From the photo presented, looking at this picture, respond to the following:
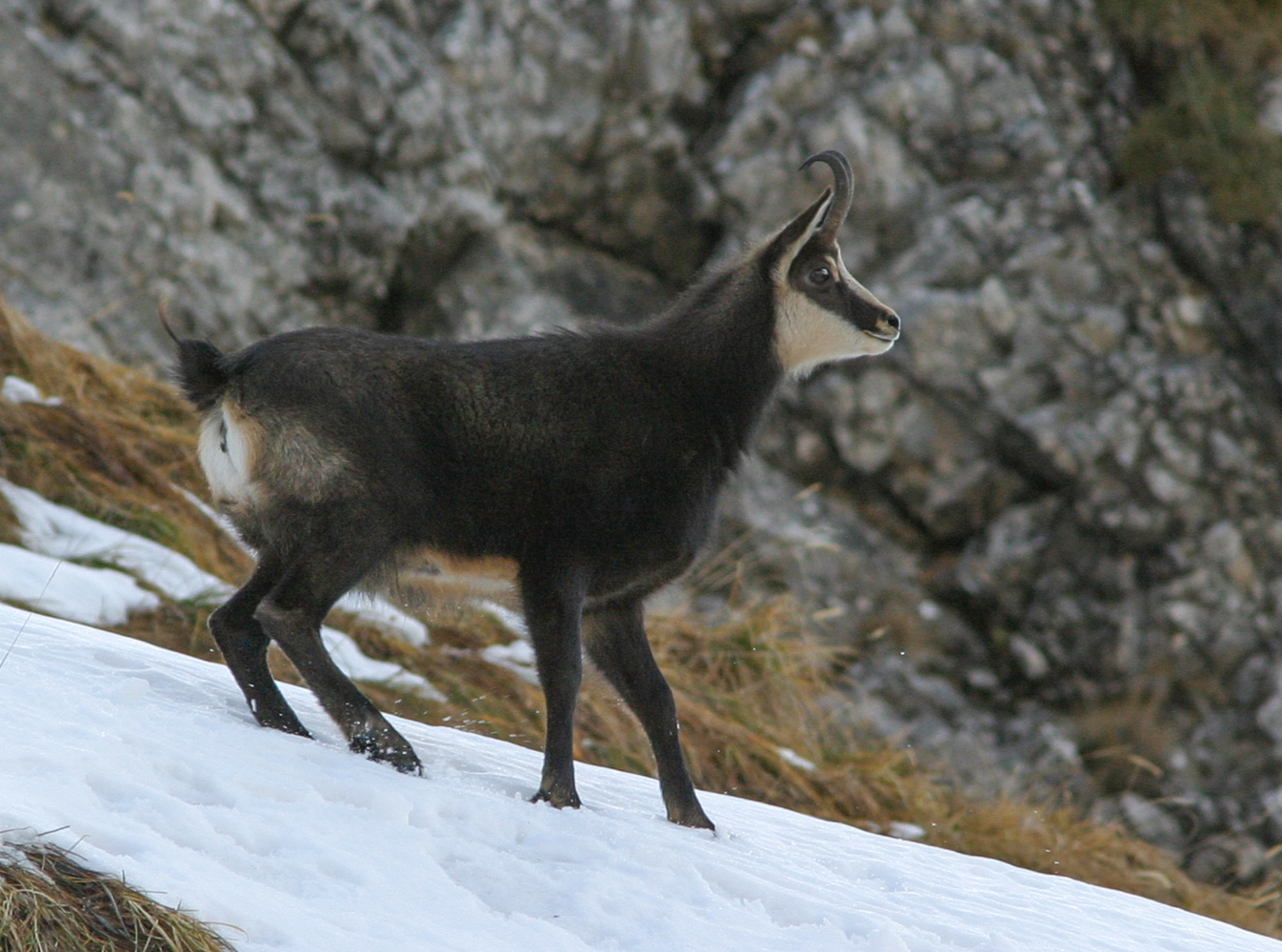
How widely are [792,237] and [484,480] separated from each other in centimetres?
131

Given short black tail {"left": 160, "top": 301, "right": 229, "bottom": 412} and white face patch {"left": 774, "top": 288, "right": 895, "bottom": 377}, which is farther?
white face patch {"left": 774, "top": 288, "right": 895, "bottom": 377}

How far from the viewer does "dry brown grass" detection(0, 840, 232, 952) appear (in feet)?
7.57

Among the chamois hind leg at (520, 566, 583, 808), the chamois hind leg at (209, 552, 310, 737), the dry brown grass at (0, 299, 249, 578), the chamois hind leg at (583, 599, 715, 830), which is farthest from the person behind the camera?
the dry brown grass at (0, 299, 249, 578)

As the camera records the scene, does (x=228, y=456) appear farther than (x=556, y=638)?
No

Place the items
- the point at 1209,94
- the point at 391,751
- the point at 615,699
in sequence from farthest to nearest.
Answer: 1. the point at 1209,94
2. the point at 615,699
3. the point at 391,751

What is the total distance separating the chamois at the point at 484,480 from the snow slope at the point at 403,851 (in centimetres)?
22

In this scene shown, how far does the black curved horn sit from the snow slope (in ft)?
5.93

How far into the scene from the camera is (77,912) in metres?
2.36

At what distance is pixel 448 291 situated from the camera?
936 centimetres

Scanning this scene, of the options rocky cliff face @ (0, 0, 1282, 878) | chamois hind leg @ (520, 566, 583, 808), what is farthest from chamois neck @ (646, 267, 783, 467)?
rocky cliff face @ (0, 0, 1282, 878)

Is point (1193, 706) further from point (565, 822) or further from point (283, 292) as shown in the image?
point (565, 822)

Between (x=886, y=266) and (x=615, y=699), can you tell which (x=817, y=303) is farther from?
(x=886, y=266)

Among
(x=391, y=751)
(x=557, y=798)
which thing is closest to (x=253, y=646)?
(x=391, y=751)

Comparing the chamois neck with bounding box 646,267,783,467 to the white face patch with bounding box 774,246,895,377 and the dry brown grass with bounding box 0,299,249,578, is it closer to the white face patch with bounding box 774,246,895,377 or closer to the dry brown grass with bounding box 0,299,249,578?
the white face patch with bounding box 774,246,895,377
